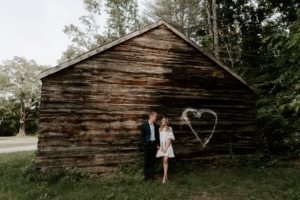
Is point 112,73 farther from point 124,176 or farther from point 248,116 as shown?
point 248,116

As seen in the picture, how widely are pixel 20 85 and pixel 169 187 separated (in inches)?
1838

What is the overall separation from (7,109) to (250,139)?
45.0 m

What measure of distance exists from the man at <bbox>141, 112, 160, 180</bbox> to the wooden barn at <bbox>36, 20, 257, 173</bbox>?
0.77 m

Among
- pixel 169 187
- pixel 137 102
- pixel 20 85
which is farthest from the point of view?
pixel 20 85

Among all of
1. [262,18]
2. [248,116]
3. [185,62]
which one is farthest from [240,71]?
[185,62]

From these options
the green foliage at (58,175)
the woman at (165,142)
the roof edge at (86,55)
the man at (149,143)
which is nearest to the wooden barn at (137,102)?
the roof edge at (86,55)

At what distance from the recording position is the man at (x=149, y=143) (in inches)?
285

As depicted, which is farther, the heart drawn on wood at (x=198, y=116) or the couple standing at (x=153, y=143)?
the heart drawn on wood at (x=198, y=116)

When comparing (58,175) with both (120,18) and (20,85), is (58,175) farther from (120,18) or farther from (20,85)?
(20,85)

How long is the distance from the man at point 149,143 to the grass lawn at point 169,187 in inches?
16.0

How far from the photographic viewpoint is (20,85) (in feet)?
146

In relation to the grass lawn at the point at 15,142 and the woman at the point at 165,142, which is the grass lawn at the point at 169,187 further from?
the grass lawn at the point at 15,142

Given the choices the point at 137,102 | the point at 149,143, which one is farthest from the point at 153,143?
the point at 137,102

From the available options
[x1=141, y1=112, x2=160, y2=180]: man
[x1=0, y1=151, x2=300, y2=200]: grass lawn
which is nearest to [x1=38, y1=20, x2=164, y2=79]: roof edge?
[x1=141, y1=112, x2=160, y2=180]: man
